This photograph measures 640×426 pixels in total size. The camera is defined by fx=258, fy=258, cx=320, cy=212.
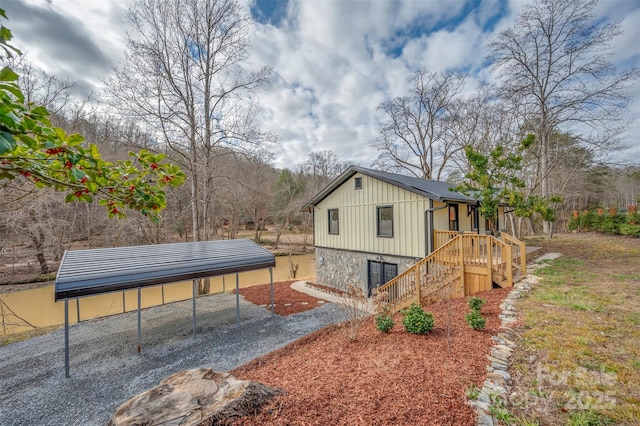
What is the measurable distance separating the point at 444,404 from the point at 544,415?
83 centimetres

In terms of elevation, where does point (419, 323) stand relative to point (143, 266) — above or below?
below

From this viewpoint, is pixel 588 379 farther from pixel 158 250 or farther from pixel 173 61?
pixel 173 61

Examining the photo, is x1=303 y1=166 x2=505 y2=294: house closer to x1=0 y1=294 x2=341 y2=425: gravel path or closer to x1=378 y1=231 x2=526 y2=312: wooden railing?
x1=378 y1=231 x2=526 y2=312: wooden railing

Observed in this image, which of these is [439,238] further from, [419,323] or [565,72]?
[565,72]

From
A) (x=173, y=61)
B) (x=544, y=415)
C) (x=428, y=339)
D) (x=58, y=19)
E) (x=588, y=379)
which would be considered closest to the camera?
(x=544, y=415)

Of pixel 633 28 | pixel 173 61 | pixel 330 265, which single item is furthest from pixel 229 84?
pixel 633 28

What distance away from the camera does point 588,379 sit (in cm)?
280

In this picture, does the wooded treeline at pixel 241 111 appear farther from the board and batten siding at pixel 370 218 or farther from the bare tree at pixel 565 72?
the board and batten siding at pixel 370 218

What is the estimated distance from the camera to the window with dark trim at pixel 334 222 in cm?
1147

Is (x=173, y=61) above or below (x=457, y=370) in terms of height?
above

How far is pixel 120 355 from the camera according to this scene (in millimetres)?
5605

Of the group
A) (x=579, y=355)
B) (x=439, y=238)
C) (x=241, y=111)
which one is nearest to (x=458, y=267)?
(x=439, y=238)

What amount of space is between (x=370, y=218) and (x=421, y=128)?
1436cm

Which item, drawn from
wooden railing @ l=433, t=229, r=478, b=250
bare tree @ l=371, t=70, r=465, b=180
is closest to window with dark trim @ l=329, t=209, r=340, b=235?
wooden railing @ l=433, t=229, r=478, b=250
